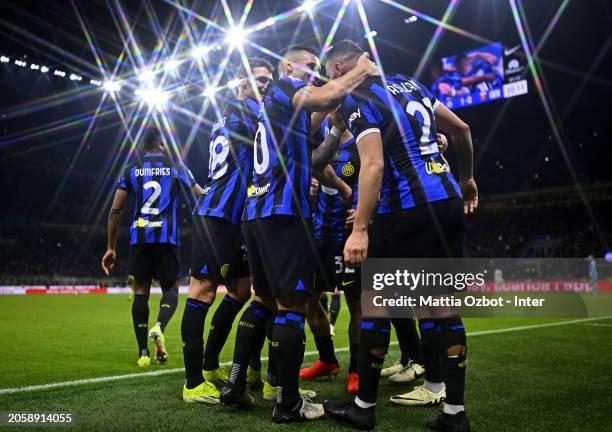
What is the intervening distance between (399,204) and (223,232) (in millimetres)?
1257

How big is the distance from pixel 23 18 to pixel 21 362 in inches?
583

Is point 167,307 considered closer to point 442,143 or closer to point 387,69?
point 442,143

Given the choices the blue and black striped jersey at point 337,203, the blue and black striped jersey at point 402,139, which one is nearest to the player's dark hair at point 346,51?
the blue and black striped jersey at point 402,139

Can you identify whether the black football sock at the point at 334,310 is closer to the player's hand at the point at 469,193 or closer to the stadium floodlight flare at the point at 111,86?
the player's hand at the point at 469,193

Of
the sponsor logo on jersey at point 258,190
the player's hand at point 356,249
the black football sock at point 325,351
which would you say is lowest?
the black football sock at point 325,351

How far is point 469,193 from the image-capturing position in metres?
3.42

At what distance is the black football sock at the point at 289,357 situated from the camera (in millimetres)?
2756

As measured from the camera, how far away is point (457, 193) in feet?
9.34

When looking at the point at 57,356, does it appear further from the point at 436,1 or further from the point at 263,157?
the point at 436,1

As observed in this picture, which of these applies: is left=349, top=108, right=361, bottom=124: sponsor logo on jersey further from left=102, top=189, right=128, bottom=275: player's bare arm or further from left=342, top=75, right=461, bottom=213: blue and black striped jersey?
left=102, top=189, right=128, bottom=275: player's bare arm

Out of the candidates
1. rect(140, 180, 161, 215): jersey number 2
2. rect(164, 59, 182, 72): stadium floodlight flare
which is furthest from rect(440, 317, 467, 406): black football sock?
rect(164, 59, 182, 72): stadium floodlight flare

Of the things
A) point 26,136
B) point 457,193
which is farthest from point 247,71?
point 26,136

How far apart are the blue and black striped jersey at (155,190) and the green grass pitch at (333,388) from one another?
1.24 metres

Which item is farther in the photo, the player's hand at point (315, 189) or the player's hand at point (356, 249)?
the player's hand at point (315, 189)
